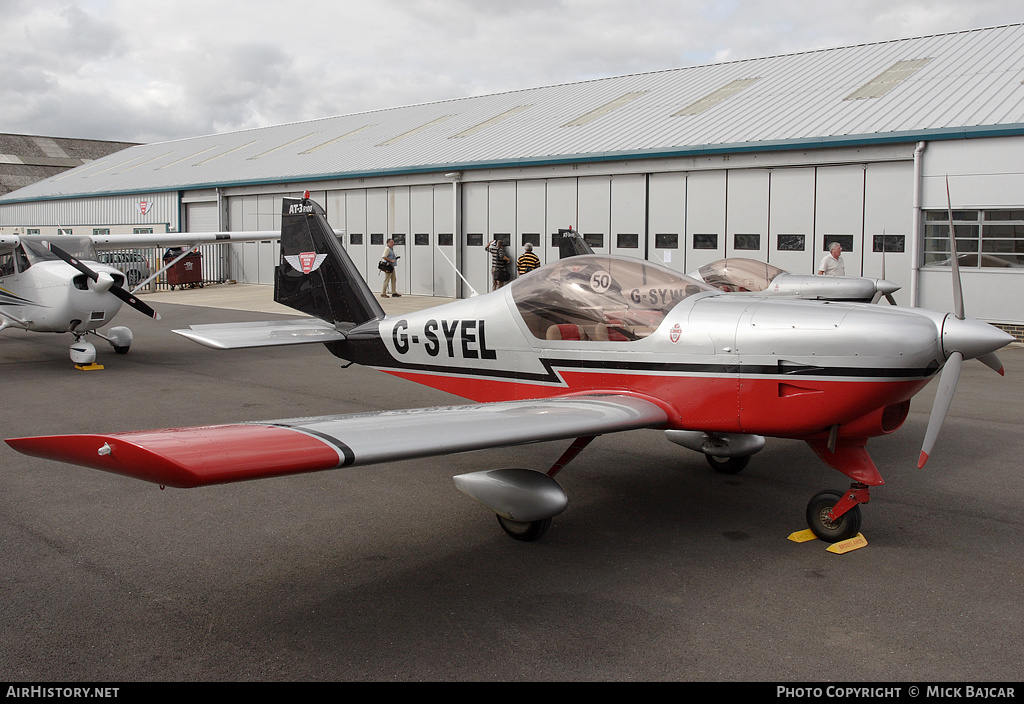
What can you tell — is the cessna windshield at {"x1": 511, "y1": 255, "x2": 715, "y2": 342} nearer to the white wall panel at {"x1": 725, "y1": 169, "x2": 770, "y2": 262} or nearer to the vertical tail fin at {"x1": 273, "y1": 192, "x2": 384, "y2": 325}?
the vertical tail fin at {"x1": 273, "y1": 192, "x2": 384, "y2": 325}

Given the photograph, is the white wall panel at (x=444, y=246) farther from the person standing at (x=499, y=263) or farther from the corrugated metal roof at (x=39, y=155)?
the corrugated metal roof at (x=39, y=155)

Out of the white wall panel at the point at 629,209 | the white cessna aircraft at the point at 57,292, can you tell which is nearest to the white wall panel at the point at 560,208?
the white wall panel at the point at 629,209

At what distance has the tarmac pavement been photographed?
3.36m

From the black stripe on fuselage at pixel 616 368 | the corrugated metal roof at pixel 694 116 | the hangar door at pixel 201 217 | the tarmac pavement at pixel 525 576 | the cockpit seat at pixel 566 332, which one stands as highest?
the corrugated metal roof at pixel 694 116

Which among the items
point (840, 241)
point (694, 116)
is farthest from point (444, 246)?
point (840, 241)

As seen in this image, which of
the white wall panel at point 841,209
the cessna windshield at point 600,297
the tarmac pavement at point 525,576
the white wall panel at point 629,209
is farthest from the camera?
the white wall panel at point 629,209

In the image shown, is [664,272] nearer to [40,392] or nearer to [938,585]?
[938,585]

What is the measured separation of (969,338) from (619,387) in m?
2.00

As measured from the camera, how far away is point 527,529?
475 centimetres

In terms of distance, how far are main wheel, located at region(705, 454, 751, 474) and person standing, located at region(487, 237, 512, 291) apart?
14.2 m

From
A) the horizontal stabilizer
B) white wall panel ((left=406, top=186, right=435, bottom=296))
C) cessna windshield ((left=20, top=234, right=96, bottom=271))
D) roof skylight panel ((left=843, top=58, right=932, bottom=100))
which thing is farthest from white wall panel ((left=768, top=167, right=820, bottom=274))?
cessna windshield ((left=20, top=234, right=96, bottom=271))

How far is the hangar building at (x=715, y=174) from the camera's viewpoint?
47.5 ft

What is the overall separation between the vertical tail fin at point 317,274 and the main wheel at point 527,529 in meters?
3.19

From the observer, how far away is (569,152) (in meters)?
19.8
